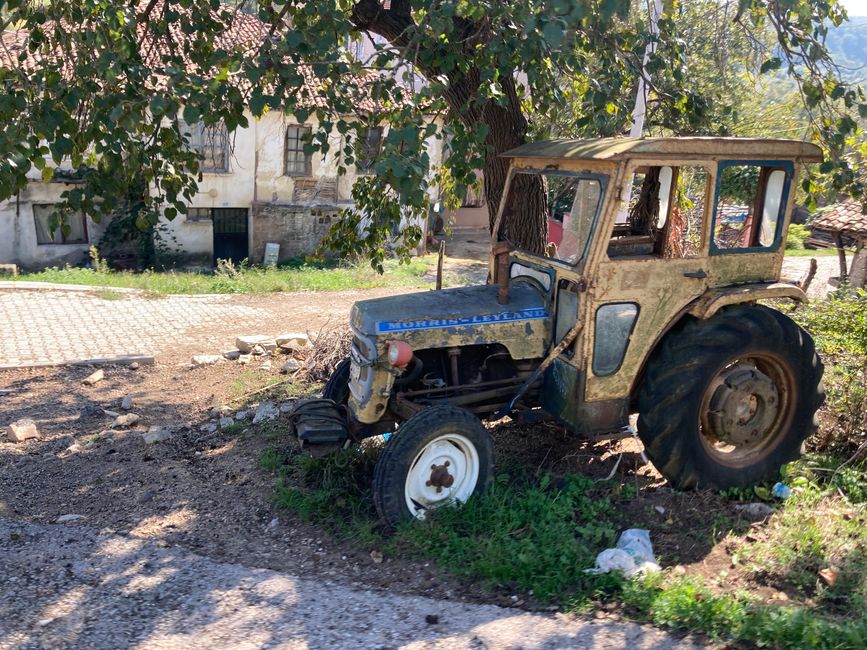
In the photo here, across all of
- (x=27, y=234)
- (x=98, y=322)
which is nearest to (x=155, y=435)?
(x=98, y=322)

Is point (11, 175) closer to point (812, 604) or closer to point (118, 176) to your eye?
point (118, 176)

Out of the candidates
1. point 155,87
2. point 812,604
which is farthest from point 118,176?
point 812,604

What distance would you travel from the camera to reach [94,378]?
831 centimetres

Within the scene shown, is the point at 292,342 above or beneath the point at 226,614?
above

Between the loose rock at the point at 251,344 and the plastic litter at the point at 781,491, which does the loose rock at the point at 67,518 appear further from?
the plastic litter at the point at 781,491

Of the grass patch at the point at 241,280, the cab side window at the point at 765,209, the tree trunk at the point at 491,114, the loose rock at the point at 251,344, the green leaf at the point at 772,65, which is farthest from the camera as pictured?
the grass patch at the point at 241,280

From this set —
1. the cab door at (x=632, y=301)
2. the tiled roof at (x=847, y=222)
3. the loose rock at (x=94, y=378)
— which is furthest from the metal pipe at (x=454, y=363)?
the tiled roof at (x=847, y=222)

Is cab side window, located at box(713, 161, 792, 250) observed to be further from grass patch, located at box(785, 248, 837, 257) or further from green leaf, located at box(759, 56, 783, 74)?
grass patch, located at box(785, 248, 837, 257)

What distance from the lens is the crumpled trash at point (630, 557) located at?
4324mm

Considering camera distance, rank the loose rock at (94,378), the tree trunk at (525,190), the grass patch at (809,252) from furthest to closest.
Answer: the grass patch at (809,252) → the loose rock at (94,378) → the tree trunk at (525,190)

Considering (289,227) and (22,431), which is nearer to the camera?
(22,431)

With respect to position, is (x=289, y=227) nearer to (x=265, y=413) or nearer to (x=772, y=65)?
(x=265, y=413)

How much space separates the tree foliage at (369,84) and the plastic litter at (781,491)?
2342 mm

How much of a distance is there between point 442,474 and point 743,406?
6.91 ft
